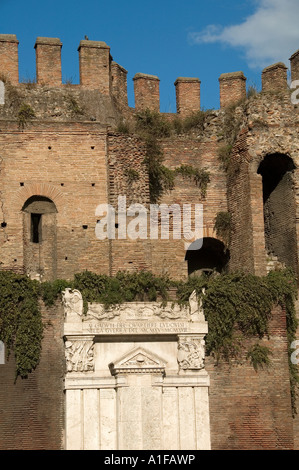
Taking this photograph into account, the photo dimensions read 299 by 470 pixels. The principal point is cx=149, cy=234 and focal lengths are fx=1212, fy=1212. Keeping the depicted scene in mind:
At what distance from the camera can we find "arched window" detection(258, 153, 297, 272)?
27.6 m

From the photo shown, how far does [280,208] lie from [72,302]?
6.29 meters

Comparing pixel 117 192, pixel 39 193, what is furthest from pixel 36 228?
pixel 117 192

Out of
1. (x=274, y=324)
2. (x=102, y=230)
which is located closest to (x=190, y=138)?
(x=102, y=230)

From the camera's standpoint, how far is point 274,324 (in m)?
25.4

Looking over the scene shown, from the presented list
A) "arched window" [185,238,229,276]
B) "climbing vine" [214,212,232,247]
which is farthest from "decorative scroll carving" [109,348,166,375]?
"arched window" [185,238,229,276]

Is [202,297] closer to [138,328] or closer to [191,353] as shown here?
[191,353]

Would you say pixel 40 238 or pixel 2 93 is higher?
pixel 2 93

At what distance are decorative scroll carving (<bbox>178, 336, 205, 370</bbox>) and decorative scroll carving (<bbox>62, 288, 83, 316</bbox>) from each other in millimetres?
2158

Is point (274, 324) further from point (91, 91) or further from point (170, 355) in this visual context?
A: point (91, 91)

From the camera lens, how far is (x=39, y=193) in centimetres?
2645

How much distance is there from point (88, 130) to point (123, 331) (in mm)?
5063

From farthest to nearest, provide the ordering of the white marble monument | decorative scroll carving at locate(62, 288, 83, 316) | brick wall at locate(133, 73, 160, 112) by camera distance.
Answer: brick wall at locate(133, 73, 160, 112)
decorative scroll carving at locate(62, 288, 83, 316)
the white marble monument

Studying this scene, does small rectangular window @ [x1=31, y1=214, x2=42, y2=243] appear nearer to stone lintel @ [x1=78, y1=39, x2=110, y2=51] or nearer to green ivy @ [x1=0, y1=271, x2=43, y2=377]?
green ivy @ [x1=0, y1=271, x2=43, y2=377]

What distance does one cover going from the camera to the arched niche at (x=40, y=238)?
26422 mm
